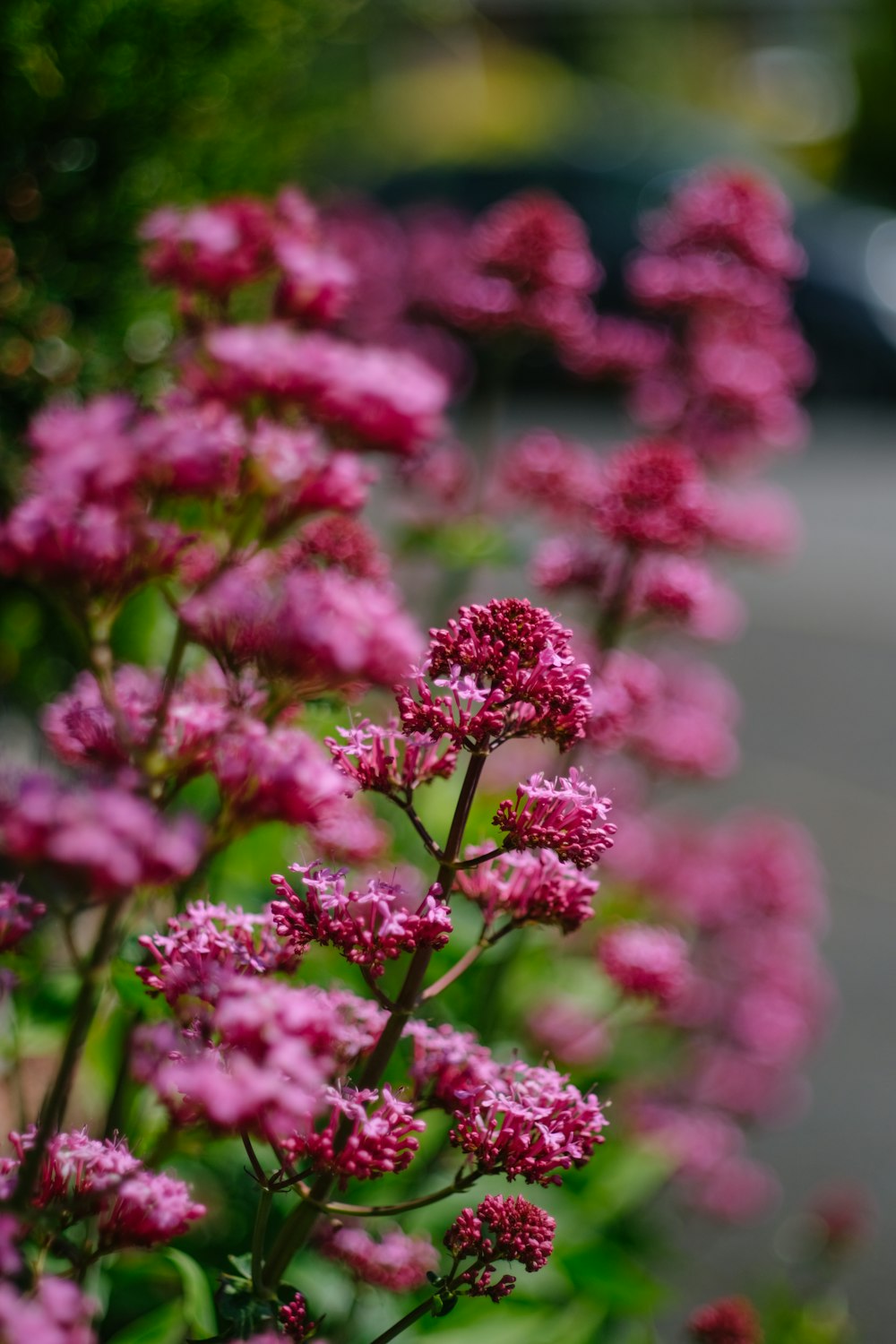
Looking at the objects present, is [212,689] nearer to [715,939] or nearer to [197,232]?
[197,232]

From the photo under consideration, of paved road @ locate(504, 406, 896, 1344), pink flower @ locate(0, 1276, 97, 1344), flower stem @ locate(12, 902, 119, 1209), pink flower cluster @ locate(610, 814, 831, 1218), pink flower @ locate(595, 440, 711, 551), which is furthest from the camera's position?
paved road @ locate(504, 406, 896, 1344)

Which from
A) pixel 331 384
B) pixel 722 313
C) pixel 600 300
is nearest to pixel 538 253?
pixel 722 313

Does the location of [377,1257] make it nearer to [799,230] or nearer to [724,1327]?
[724,1327]

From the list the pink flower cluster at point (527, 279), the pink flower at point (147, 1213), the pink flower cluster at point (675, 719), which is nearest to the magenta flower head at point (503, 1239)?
the pink flower at point (147, 1213)

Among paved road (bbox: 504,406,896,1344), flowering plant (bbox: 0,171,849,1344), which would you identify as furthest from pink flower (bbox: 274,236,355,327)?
paved road (bbox: 504,406,896,1344)

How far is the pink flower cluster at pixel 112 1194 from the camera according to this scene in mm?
1209

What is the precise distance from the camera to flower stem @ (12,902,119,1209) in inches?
45.5

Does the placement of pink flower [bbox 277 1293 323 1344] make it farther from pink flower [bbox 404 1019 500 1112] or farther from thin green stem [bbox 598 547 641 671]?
thin green stem [bbox 598 547 641 671]

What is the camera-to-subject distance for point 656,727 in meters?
2.96

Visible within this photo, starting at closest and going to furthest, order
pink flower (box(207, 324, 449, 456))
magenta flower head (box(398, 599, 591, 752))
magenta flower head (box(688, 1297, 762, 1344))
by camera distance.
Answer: magenta flower head (box(398, 599, 591, 752)) → pink flower (box(207, 324, 449, 456)) → magenta flower head (box(688, 1297, 762, 1344))

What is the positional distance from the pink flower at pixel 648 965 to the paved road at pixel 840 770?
1.38 metres

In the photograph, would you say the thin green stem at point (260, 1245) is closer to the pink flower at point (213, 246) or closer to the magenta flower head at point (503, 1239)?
the magenta flower head at point (503, 1239)

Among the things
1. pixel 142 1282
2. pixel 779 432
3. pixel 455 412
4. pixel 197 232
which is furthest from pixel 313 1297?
pixel 455 412

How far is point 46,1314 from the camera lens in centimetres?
103
